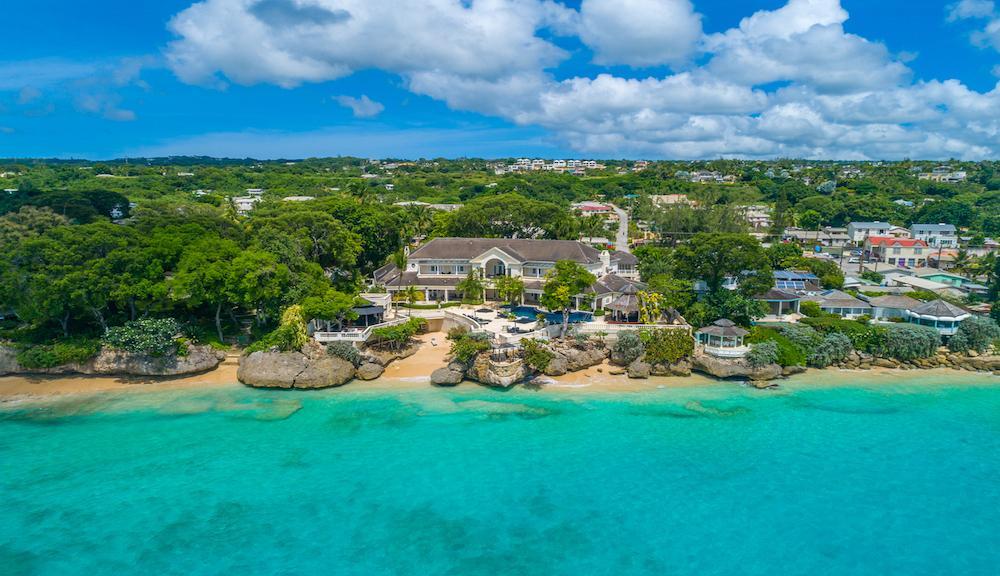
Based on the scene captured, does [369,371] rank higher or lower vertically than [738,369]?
lower

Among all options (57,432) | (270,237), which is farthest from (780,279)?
(57,432)

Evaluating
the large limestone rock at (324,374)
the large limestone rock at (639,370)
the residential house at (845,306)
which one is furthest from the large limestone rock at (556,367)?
the residential house at (845,306)

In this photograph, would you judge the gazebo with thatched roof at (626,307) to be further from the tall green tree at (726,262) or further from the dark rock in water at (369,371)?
the dark rock in water at (369,371)

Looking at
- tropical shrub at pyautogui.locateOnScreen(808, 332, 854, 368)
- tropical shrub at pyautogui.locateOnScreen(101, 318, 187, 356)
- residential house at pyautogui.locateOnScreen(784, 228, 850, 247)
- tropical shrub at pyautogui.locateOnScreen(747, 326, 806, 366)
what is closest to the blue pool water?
tropical shrub at pyautogui.locateOnScreen(747, 326, 806, 366)

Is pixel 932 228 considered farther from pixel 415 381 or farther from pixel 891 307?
pixel 415 381

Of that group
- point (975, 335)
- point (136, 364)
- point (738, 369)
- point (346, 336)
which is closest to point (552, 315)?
point (738, 369)
